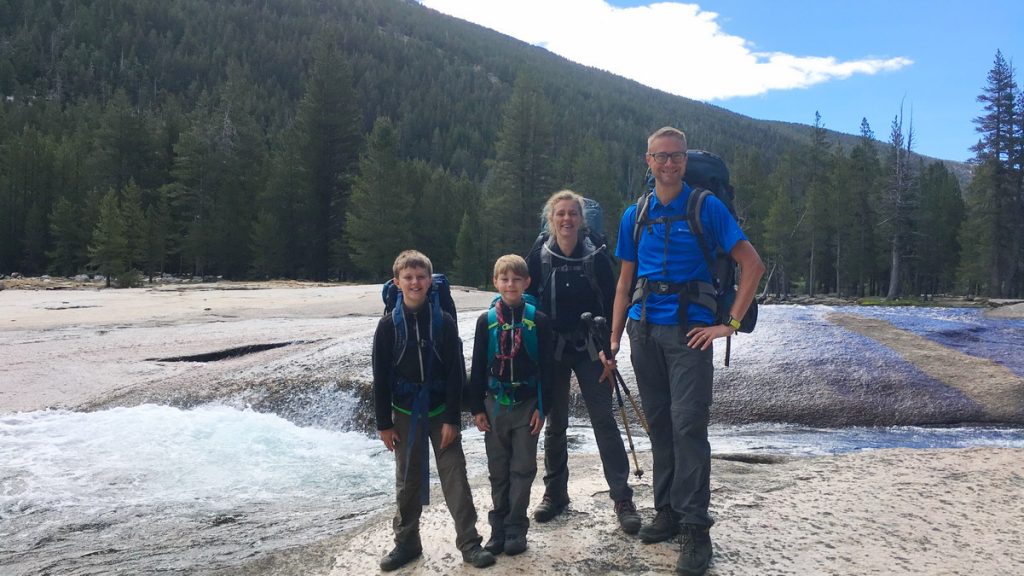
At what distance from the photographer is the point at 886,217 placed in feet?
146

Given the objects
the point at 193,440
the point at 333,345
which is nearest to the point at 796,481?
the point at 193,440

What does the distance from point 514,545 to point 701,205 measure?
2.26m

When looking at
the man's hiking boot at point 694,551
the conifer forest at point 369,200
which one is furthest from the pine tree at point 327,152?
the man's hiking boot at point 694,551

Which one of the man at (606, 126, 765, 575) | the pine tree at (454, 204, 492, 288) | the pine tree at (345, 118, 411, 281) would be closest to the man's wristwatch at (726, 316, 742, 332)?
the man at (606, 126, 765, 575)

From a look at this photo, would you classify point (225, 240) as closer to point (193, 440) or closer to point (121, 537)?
point (193, 440)

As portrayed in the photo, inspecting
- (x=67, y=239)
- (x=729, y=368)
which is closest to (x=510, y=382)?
(x=729, y=368)

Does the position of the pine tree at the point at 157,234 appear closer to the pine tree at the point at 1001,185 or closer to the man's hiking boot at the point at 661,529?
the man's hiking boot at the point at 661,529

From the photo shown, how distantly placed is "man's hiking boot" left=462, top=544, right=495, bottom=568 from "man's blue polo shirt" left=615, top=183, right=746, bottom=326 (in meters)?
1.63

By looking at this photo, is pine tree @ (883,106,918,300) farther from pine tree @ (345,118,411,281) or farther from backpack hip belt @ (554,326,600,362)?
backpack hip belt @ (554,326,600,362)

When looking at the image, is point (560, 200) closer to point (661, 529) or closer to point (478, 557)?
point (661, 529)

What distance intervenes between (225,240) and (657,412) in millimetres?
37670

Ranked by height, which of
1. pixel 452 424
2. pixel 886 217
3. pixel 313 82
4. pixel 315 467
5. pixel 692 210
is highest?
pixel 313 82

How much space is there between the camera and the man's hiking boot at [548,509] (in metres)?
4.18

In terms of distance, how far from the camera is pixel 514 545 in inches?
146
